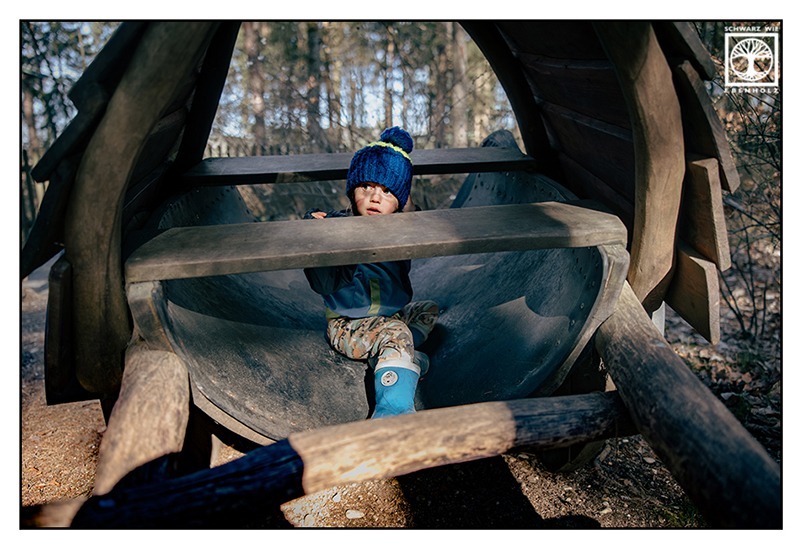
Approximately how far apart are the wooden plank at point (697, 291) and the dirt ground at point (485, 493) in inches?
30.0

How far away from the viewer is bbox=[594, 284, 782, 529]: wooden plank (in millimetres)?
1323

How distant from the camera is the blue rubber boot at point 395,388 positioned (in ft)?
7.22

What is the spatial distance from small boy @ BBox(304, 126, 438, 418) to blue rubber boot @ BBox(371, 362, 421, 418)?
48 mm

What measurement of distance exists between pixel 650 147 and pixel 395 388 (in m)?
1.09

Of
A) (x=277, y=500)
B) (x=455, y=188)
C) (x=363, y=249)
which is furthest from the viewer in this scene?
(x=455, y=188)

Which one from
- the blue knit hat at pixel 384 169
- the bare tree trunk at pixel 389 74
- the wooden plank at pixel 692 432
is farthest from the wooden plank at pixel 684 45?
the bare tree trunk at pixel 389 74

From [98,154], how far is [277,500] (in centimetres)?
98

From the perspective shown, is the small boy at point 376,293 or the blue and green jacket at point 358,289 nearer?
the small boy at point 376,293

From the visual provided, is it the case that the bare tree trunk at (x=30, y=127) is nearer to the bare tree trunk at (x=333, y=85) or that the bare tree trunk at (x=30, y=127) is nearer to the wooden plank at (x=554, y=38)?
the bare tree trunk at (x=333, y=85)

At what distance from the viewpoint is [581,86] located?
2.54 meters

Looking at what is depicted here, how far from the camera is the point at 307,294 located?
3.57m

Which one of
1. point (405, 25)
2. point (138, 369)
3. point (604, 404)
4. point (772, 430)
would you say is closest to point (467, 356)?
point (604, 404)

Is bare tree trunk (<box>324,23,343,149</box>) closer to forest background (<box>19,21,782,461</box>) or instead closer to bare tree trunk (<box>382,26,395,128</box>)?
forest background (<box>19,21,782,461</box>)

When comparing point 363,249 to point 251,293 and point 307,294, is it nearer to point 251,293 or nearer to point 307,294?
point 251,293
